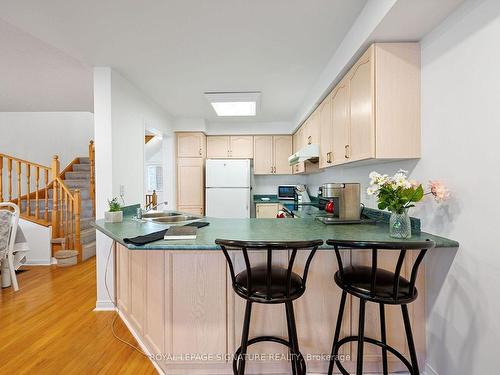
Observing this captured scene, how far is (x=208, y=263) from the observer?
1514 mm

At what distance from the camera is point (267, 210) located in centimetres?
434

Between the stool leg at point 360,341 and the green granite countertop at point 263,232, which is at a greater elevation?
the green granite countertop at point 263,232

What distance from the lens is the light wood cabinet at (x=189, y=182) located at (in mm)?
4219

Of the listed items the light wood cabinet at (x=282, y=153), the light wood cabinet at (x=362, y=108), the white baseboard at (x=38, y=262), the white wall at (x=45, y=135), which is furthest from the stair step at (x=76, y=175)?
the light wood cabinet at (x=362, y=108)

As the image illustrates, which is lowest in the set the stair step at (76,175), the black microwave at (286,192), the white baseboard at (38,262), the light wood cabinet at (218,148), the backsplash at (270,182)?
the white baseboard at (38,262)

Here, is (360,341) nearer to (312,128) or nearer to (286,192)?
(312,128)

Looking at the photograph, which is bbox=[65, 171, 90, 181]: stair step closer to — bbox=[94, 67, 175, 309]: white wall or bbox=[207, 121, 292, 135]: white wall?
bbox=[207, 121, 292, 135]: white wall

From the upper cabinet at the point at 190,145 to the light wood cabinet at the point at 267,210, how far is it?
140cm

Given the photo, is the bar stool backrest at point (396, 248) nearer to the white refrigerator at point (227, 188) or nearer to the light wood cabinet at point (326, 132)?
the light wood cabinet at point (326, 132)

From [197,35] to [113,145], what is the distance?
4.26 ft

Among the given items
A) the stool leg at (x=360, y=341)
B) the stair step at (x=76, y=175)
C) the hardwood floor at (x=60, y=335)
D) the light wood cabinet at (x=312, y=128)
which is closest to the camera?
the stool leg at (x=360, y=341)

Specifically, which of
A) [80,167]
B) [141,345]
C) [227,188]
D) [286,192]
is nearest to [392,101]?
[141,345]

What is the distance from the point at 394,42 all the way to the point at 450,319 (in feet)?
5.61

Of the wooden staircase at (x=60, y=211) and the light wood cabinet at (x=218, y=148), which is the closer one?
the wooden staircase at (x=60, y=211)
